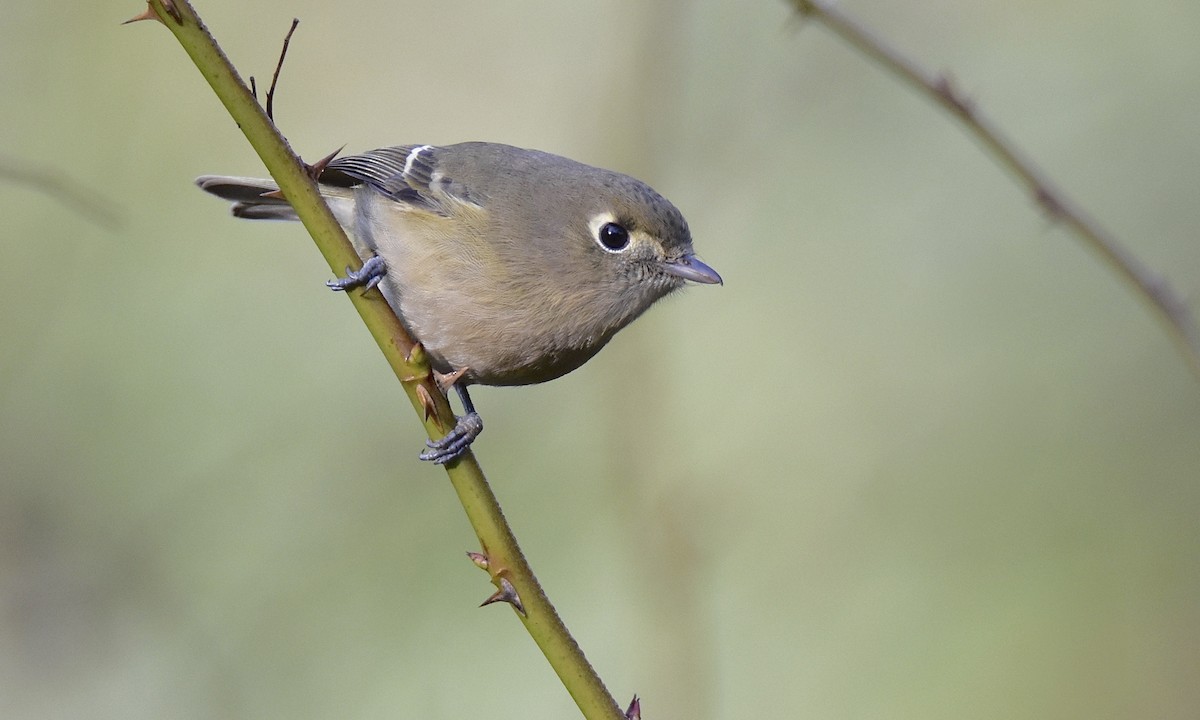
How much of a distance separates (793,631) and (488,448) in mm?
1793

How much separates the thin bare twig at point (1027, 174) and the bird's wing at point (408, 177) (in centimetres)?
187

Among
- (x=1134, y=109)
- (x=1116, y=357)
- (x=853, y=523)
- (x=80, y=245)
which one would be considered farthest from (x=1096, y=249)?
(x=80, y=245)

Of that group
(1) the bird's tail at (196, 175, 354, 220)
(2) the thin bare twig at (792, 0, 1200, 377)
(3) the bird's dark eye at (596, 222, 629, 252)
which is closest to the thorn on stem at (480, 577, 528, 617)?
(2) the thin bare twig at (792, 0, 1200, 377)

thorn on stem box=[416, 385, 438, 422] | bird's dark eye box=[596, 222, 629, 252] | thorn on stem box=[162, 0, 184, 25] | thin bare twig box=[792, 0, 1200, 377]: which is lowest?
thorn on stem box=[416, 385, 438, 422]

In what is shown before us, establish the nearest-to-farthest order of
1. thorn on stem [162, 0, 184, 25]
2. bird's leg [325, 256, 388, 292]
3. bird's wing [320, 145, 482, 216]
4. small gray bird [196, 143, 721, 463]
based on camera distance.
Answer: thorn on stem [162, 0, 184, 25] → bird's leg [325, 256, 388, 292] → small gray bird [196, 143, 721, 463] → bird's wing [320, 145, 482, 216]

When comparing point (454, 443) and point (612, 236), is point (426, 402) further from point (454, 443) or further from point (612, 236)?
point (612, 236)

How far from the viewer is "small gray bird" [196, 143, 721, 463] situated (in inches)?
151

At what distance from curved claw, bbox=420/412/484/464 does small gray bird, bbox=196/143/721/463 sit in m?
0.03

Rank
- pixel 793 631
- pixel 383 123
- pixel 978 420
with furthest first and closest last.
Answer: pixel 383 123, pixel 978 420, pixel 793 631

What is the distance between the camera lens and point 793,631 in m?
5.32

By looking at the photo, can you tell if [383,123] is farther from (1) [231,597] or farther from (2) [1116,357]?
(2) [1116,357]

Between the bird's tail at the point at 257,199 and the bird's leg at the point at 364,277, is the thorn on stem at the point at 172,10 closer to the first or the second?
the bird's leg at the point at 364,277

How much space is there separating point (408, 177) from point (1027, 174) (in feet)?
8.29

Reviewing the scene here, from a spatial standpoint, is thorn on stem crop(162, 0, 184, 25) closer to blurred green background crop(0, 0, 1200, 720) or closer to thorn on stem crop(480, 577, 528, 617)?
thorn on stem crop(480, 577, 528, 617)
